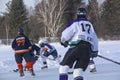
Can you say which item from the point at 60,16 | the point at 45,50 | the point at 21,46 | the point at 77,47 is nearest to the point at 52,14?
the point at 60,16

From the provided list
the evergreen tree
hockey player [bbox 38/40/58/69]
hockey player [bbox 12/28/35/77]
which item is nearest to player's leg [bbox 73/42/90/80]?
hockey player [bbox 12/28/35/77]

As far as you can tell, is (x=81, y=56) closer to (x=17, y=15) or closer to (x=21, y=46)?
(x=21, y=46)

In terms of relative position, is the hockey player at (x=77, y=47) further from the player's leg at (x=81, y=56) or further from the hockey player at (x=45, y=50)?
the hockey player at (x=45, y=50)

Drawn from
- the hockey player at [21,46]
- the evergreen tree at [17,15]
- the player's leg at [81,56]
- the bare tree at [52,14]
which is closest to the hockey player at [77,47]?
the player's leg at [81,56]

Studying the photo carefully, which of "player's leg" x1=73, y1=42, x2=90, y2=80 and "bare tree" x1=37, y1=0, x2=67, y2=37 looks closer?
"player's leg" x1=73, y1=42, x2=90, y2=80

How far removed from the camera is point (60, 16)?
164 ft

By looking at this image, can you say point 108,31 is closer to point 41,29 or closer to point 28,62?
point 41,29

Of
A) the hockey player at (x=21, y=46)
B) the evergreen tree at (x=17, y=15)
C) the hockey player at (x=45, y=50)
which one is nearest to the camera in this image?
the hockey player at (x=21, y=46)

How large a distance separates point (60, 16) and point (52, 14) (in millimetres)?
1103

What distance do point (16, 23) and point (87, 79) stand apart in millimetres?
45363

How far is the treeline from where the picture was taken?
162ft

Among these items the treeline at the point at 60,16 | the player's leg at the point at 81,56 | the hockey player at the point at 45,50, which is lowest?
the hockey player at the point at 45,50

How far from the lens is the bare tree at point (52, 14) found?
48.6 meters

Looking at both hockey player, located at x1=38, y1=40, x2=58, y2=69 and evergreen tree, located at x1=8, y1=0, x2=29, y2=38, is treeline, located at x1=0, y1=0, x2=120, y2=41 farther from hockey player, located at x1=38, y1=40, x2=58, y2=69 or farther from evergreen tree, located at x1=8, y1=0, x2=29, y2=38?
hockey player, located at x1=38, y1=40, x2=58, y2=69
